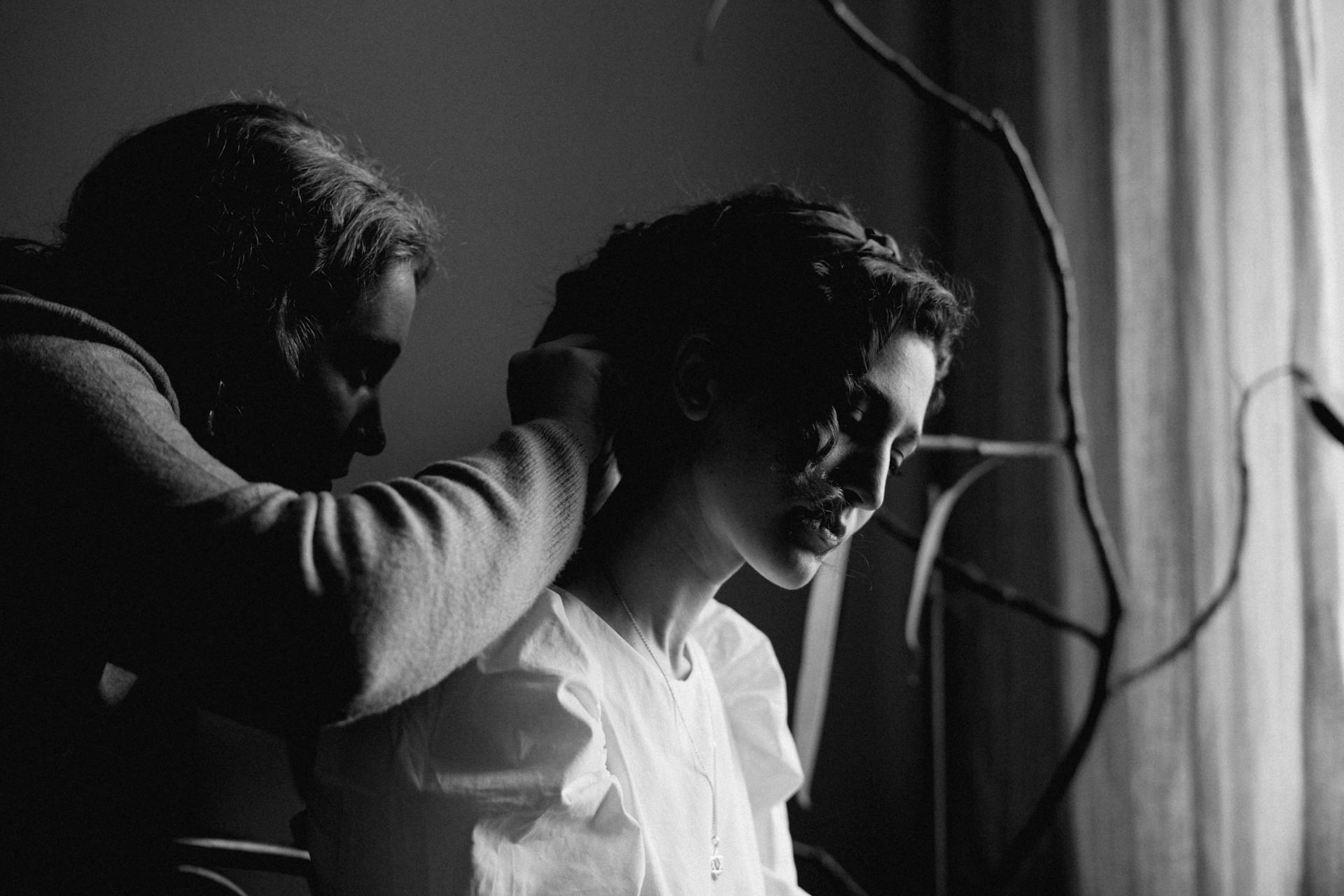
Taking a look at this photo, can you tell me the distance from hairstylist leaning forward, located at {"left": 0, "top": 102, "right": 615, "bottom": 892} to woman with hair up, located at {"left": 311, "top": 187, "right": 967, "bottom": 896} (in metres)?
0.08

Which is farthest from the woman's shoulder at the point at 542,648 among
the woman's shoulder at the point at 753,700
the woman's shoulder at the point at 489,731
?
the woman's shoulder at the point at 753,700

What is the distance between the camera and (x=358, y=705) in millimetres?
480

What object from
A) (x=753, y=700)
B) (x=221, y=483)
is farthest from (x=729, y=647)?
(x=221, y=483)

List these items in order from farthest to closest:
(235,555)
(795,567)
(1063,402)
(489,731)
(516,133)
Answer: (516,133)
(1063,402)
(795,567)
(489,731)
(235,555)

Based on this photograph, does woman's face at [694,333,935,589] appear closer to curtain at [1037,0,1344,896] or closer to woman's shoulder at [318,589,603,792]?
woman's shoulder at [318,589,603,792]

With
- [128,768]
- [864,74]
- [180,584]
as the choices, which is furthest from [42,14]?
[864,74]

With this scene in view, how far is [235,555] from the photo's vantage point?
464mm

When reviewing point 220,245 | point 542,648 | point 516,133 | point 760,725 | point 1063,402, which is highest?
point 516,133

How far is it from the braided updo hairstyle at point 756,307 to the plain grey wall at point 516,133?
1.66 ft

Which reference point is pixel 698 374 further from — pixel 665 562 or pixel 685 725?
pixel 685 725

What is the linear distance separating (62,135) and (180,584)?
883mm

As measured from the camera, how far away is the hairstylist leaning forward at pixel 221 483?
47 centimetres

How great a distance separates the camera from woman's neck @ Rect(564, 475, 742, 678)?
0.73 metres

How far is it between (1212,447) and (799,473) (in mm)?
978
